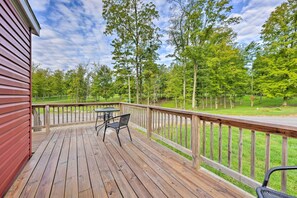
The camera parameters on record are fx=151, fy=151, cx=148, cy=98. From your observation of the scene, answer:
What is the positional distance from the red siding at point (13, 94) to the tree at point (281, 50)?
16950 millimetres

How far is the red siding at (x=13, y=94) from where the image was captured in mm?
1790

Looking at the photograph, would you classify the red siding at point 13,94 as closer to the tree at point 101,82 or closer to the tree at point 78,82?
the tree at point 78,82

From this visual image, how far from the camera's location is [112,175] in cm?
218

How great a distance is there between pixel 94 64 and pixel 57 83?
5.79 m

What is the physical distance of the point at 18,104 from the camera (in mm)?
2338

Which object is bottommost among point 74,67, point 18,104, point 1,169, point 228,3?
point 1,169

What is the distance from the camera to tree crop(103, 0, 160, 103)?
33.6 feet

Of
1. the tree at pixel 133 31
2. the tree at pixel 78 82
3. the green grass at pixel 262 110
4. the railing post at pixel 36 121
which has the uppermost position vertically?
the tree at pixel 133 31

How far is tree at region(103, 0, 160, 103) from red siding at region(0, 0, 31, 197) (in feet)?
27.3

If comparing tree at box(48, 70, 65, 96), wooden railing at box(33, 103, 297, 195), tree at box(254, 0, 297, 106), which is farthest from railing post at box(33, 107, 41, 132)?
tree at box(254, 0, 297, 106)

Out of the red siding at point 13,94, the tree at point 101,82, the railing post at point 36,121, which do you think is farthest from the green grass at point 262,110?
the red siding at point 13,94

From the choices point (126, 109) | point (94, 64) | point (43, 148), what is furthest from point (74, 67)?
point (43, 148)

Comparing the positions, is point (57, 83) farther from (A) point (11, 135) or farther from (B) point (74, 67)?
(A) point (11, 135)

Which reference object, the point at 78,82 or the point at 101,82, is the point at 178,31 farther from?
the point at 78,82
